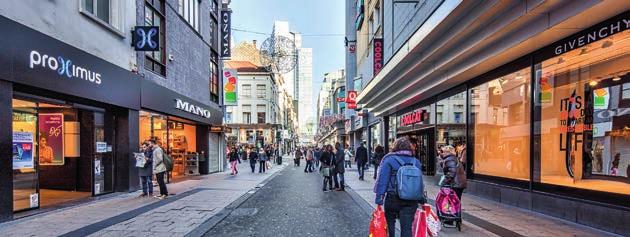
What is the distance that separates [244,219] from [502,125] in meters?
7.87

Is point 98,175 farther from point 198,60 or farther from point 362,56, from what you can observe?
point 362,56

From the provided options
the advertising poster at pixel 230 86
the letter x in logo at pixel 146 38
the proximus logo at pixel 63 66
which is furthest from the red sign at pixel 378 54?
the proximus logo at pixel 63 66

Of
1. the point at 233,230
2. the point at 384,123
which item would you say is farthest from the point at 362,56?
the point at 233,230

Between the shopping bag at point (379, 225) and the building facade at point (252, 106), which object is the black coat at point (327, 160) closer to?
the shopping bag at point (379, 225)

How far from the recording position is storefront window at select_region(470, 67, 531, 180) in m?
11.2

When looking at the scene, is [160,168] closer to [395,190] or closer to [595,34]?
[395,190]

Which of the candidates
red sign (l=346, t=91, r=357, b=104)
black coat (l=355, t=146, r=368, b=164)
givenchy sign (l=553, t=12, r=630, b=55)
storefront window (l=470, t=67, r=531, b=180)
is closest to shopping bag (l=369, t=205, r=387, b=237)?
givenchy sign (l=553, t=12, r=630, b=55)

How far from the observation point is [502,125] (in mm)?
12680

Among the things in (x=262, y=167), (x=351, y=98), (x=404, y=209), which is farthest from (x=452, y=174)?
(x=351, y=98)

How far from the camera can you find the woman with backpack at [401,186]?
515cm

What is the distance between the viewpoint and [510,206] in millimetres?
10875

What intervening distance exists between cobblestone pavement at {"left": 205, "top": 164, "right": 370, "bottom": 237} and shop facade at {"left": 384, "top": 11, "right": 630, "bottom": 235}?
13.0ft

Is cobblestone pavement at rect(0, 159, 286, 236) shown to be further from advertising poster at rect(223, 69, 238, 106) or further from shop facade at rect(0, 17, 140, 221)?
advertising poster at rect(223, 69, 238, 106)

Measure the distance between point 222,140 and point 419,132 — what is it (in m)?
12.5
